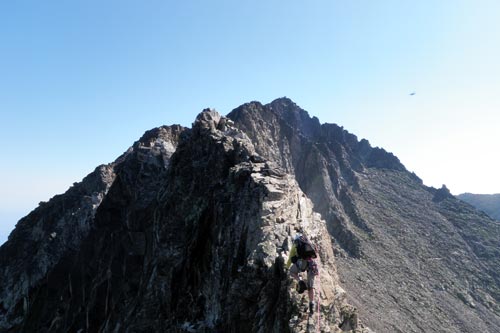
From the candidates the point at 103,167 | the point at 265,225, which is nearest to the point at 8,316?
the point at 103,167

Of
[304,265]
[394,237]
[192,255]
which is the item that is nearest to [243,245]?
[304,265]

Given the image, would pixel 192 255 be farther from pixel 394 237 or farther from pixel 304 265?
pixel 394 237

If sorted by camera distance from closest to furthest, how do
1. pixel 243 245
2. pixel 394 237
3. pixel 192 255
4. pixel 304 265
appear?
pixel 304 265, pixel 243 245, pixel 192 255, pixel 394 237

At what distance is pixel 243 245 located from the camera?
95.1 ft

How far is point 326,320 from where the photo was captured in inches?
804

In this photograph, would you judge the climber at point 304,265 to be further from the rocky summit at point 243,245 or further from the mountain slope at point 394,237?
the mountain slope at point 394,237

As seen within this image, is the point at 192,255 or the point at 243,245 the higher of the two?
the point at 192,255

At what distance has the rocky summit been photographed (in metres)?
27.5

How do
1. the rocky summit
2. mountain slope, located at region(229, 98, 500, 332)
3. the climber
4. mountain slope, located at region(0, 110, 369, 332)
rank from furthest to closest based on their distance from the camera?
mountain slope, located at region(229, 98, 500, 332), the rocky summit, mountain slope, located at region(0, 110, 369, 332), the climber

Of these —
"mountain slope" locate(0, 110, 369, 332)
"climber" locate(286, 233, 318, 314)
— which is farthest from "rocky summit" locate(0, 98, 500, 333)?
"climber" locate(286, 233, 318, 314)

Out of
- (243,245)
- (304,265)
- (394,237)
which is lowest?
(304,265)

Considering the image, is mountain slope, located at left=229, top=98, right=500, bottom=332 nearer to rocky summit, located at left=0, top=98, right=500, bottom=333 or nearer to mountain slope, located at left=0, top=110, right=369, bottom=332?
rocky summit, located at left=0, top=98, right=500, bottom=333

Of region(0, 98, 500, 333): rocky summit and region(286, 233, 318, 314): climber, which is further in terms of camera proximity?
region(0, 98, 500, 333): rocky summit

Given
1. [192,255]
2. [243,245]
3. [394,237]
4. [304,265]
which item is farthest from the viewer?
[394,237]
